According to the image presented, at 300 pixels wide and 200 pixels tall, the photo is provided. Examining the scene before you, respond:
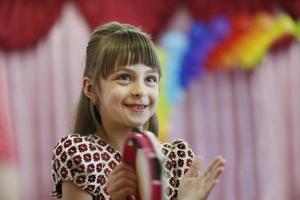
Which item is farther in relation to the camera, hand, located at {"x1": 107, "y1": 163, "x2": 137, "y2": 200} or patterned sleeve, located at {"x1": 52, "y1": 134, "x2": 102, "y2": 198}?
patterned sleeve, located at {"x1": 52, "y1": 134, "x2": 102, "y2": 198}

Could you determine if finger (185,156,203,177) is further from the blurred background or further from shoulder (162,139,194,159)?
the blurred background

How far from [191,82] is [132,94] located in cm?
141

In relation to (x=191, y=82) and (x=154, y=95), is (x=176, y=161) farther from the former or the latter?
(x=191, y=82)

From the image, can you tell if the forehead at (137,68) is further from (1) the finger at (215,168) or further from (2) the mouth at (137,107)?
(1) the finger at (215,168)

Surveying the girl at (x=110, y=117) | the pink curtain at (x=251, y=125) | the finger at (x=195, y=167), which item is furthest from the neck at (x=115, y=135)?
the pink curtain at (x=251, y=125)

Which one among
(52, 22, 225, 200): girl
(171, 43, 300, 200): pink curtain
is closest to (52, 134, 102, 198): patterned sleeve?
(52, 22, 225, 200): girl

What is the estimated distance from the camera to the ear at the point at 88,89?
870mm

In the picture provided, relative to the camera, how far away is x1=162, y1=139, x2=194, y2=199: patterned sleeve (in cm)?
85

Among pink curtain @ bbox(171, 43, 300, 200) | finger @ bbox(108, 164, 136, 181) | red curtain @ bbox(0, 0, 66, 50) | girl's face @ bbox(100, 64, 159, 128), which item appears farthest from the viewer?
pink curtain @ bbox(171, 43, 300, 200)

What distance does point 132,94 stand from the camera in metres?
0.79

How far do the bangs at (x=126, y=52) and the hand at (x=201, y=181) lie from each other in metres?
0.16

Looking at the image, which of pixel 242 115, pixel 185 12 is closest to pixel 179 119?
pixel 242 115

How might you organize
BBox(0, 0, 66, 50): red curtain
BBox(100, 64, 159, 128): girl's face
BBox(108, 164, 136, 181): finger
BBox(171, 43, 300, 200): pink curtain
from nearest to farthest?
BBox(108, 164, 136, 181): finger → BBox(100, 64, 159, 128): girl's face → BBox(0, 0, 66, 50): red curtain → BBox(171, 43, 300, 200): pink curtain

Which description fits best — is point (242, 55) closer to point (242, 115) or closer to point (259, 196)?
point (242, 115)
